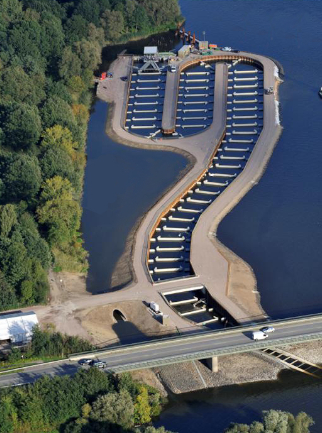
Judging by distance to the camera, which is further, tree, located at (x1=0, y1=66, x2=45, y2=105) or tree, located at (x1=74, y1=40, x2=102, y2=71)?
tree, located at (x1=74, y1=40, x2=102, y2=71)

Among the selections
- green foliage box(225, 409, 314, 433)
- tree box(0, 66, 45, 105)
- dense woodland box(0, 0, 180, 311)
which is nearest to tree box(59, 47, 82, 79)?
dense woodland box(0, 0, 180, 311)

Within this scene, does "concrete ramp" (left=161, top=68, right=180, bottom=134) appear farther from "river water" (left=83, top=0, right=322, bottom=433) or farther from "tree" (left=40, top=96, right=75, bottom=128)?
"tree" (left=40, top=96, right=75, bottom=128)

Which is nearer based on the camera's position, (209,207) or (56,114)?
(209,207)

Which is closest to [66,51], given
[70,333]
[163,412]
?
[70,333]

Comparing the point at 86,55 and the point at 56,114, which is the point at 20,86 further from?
the point at 86,55

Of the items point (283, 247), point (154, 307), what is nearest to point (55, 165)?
point (154, 307)

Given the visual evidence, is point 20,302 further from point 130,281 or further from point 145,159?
point 145,159
